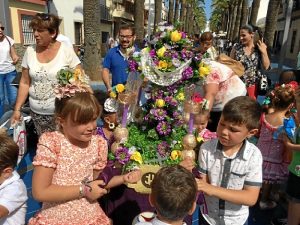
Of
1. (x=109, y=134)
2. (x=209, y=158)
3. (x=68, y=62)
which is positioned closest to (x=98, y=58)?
(x=68, y=62)

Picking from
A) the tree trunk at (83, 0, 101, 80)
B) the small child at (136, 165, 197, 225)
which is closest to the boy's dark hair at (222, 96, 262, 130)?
the small child at (136, 165, 197, 225)

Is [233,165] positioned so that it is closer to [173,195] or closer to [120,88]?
[173,195]

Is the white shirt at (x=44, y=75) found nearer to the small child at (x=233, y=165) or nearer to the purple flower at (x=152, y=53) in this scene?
the purple flower at (x=152, y=53)

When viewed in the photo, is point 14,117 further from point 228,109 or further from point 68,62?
point 228,109

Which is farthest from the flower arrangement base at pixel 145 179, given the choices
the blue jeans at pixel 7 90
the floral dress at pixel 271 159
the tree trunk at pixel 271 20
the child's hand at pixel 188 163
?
the tree trunk at pixel 271 20

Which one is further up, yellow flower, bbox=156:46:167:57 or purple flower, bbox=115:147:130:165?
yellow flower, bbox=156:46:167:57

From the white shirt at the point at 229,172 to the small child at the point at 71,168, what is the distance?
1.50ft

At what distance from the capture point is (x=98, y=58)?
31.0 ft

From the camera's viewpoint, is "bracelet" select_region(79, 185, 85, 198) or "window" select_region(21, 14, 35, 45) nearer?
"bracelet" select_region(79, 185, 85, 198)

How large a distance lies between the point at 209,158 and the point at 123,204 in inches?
32.1

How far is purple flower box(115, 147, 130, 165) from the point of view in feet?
7.03

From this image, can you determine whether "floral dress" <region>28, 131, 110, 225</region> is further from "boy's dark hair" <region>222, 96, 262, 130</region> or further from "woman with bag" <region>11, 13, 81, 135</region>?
"woman with bag" <region>11, 13, 81, 135</region>

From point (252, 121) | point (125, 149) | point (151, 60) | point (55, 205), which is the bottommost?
point (55, 205)

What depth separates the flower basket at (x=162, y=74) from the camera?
213 centimetres
